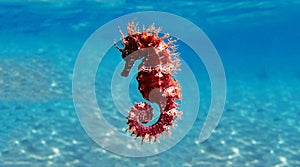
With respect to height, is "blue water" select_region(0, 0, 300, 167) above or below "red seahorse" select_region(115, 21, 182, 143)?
above

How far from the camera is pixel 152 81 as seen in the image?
6.51 ft

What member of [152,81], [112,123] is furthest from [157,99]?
[112,123]

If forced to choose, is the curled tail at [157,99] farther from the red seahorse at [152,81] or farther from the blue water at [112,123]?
the blue water at [112,123]

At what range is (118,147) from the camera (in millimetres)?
9227

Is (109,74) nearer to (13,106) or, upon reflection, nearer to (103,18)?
(13,106)

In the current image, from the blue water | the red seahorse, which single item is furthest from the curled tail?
the blue water

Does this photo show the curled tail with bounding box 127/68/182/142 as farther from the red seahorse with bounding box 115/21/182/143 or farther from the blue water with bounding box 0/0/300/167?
the blue water with bounding box 0/0/300/167

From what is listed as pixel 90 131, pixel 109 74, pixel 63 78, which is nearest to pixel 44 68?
pixel 63 78

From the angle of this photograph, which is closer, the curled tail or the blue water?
the curled tail

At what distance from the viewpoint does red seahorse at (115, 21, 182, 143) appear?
1.92m

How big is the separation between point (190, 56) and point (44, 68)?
3476 centimetres

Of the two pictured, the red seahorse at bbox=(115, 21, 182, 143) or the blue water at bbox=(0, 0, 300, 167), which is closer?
the red seahorse at bbox=(115, 21, 182, 143)

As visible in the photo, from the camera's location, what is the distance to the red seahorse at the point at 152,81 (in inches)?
75.8

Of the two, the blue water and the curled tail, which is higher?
the blue water
